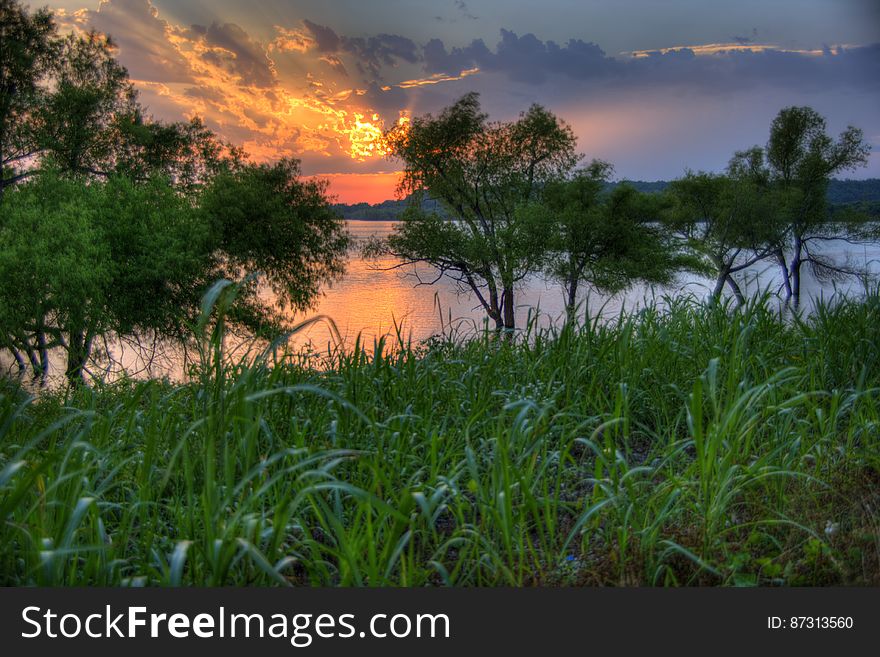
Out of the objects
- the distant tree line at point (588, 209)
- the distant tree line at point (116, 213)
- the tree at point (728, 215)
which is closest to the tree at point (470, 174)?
the distant tree line at point (588, 209)

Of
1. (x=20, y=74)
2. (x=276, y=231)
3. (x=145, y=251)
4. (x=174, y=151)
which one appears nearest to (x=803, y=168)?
(x=276, y=231)

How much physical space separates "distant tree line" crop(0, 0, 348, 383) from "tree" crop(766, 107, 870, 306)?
93.7 feet

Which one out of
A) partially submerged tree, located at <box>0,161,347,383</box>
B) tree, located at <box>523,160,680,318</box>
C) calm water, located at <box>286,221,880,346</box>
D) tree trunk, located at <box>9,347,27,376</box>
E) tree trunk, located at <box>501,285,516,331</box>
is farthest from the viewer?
calm water, located at <box>286,221,880,346</box>

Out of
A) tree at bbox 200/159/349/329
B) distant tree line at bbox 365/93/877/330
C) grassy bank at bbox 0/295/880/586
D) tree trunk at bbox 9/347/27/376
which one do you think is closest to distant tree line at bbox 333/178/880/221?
distant tree line at bbox 365/93/877/330

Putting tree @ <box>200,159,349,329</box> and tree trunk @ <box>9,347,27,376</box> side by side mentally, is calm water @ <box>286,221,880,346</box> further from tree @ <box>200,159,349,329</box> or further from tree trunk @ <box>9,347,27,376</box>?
tree trunk @ <box>9,347,27,376</box>

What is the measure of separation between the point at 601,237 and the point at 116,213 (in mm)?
23769

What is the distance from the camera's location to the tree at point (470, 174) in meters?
37.2

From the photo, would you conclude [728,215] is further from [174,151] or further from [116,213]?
[116,213]

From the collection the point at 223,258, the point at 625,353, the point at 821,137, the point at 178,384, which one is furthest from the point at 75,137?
the point at 821,137

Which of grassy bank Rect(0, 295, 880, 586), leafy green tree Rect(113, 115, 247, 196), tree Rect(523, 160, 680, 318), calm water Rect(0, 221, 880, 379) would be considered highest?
leafy green tree Rect(113, 115, 247, 196)

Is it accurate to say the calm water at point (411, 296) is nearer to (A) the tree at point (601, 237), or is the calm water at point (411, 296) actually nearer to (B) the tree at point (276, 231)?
(A) the tree at point (601, 237)

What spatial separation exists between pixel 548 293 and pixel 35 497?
179 ft

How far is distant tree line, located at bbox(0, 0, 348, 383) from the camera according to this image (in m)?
20.8

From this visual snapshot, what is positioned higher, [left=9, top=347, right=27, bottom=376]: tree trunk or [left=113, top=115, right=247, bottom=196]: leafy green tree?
[left=113, top=115, right=247, bottom=196]: leafy green tree
